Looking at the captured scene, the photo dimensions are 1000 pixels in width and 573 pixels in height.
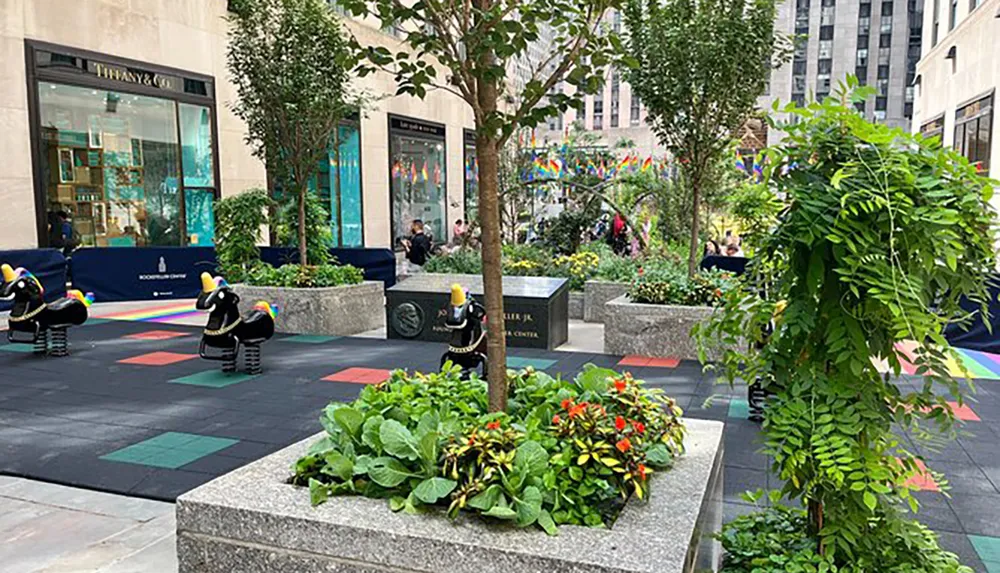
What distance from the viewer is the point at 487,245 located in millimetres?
3893

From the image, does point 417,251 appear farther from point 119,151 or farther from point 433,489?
point 433,489

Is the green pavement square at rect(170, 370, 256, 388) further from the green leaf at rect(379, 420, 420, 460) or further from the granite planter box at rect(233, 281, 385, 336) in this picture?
the green leaf at rect(379, 420, 420, 460)

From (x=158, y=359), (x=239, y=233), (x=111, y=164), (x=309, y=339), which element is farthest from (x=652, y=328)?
(x=111, y=164)

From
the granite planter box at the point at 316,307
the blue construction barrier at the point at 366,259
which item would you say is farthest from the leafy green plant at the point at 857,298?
the blue construction barrier at the point at 366,259

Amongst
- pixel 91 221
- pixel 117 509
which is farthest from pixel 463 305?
pixel 91 221

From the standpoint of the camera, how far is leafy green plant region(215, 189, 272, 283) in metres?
15.8

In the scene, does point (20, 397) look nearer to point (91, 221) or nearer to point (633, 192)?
point (91, 221)

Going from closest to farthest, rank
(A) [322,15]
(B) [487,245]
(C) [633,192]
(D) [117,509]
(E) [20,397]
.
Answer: (B) [487,245]
(D) [117,509]
(E) [20,397]
(A) [322,15]
(C) [633,192]

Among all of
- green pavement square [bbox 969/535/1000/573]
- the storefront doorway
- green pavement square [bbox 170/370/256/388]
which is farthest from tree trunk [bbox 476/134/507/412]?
the storefront doorway

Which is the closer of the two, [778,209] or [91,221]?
[778,209]

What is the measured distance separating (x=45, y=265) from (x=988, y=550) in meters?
15.9

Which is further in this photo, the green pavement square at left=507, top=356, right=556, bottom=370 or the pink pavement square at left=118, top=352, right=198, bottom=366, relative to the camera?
the pink pavement square at left=118, top=352, right=198, bottom=366

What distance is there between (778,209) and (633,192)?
22027 mm

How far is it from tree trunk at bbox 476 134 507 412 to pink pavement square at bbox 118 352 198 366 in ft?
25.2
